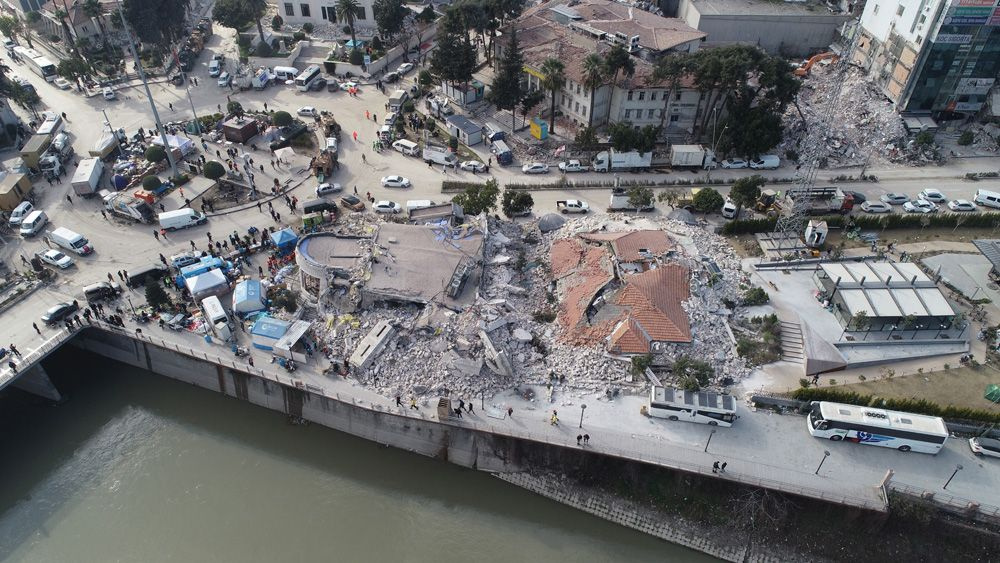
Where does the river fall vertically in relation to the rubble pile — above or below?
below

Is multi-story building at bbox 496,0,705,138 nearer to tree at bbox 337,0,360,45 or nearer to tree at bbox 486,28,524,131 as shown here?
tree at bbox 486,28,524,131

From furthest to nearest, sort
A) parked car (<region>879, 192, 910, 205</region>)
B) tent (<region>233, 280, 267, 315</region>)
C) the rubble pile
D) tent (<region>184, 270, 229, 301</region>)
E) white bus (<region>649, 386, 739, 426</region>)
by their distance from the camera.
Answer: the rubble pile, parked car (<region>879, 192, 910, 205</region>), tent (<region>184, 270, 229, 301</region>), tent (<region>233, 280, 267, 315</region>), white bus (<region>649, 386, 739, 426</region>)

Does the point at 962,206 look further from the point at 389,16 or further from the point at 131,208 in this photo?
the point at 131,208

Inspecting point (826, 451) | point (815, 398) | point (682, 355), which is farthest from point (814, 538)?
point (682, 355)

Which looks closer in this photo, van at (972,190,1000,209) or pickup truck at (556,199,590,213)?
pickup truck at (556,199,590,213)

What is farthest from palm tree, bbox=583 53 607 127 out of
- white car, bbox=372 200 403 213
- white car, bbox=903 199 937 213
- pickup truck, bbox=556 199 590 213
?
white car, bbox=903 199 937 213

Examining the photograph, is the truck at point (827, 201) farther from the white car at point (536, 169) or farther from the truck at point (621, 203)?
the white car at point (536, 169)

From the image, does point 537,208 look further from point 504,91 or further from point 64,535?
point 64,535
